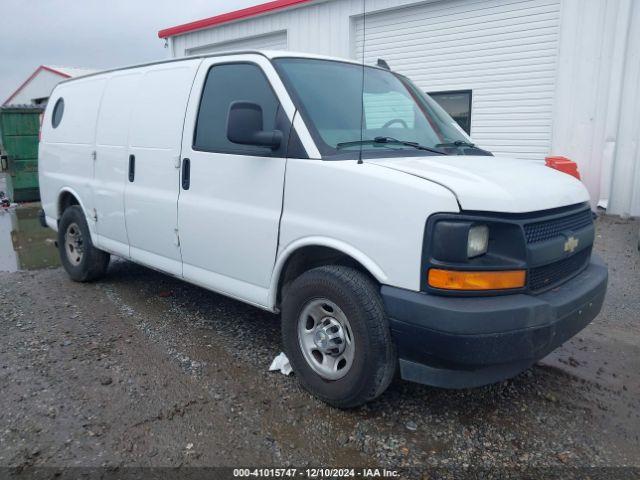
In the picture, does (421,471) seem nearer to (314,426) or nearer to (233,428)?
(314,426)

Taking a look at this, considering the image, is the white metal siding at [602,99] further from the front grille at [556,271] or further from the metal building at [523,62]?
the front grille at [556,271]

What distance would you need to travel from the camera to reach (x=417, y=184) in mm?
Result: 2783

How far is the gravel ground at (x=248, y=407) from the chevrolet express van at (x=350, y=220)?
1.03ft

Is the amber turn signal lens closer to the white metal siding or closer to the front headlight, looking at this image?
the front headlight

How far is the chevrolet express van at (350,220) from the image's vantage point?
8.97 feet

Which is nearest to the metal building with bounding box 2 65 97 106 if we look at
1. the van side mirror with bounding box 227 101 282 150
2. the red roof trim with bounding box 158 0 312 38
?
the red roof trim with bounding box 158 0 312 38

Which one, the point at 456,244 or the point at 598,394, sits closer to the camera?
the point at 456,244

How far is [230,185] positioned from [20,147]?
1085cm

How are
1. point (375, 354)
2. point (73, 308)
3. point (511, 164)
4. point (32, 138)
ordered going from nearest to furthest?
1. point (375, 354)
2. point (511, 164)
3. point (73, 308)
4. point (32, 138)

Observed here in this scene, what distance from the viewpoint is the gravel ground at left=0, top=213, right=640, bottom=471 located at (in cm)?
290

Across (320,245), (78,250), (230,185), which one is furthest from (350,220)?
(78,250)

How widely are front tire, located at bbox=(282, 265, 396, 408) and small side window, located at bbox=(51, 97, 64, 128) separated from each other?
13.2ft

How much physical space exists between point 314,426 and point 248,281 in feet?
3.55

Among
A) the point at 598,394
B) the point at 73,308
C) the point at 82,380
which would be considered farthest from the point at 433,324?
the point at 73,308
